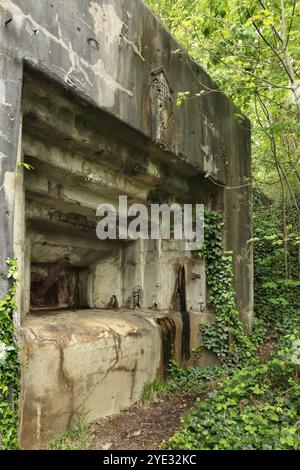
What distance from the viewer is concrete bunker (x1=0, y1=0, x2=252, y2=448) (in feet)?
9.22

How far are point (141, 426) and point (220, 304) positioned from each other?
7.00 ft

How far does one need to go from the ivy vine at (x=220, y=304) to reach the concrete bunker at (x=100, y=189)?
5.5 inches

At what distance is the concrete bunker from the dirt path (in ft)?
0.49

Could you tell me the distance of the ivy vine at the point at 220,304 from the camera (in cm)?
506

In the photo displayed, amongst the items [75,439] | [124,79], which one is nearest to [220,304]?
[75,439]

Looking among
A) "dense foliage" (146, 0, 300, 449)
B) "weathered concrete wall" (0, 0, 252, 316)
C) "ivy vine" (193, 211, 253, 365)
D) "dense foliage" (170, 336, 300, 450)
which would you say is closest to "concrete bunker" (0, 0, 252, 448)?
"weathered concrete wall" (0, 0, 252, 316)

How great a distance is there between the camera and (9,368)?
2.42 meters

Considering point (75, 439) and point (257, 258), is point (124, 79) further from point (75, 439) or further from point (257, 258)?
point (257, 258)

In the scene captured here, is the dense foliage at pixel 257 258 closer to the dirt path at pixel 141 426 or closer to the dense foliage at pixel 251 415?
the dense foliage at pixel 251 415

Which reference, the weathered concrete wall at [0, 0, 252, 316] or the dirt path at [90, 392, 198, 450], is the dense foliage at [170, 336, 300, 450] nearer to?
the dirt path at [90, 392, 198, 450]

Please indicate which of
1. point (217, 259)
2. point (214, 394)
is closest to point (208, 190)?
point (217, 259)

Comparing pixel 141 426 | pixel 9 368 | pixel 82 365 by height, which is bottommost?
pixel 141 426
